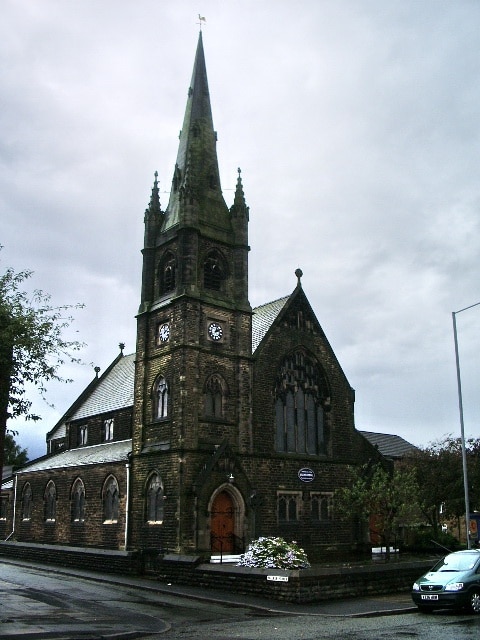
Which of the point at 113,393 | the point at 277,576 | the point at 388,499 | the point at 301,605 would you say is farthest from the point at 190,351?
the point at 113,393

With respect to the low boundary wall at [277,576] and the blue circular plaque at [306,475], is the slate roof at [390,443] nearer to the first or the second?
the blue circular plaque at [306,475]

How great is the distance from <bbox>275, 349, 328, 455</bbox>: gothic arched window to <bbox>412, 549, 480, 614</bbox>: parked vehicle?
16.5 m

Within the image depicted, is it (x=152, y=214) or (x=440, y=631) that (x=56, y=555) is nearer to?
(x=152, y=214)

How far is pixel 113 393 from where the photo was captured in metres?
47.0

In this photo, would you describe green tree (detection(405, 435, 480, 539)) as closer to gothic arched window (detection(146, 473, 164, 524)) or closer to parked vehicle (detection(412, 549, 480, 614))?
gothic arched window (detection(146, 473, 164, 524))

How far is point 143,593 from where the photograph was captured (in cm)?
2416

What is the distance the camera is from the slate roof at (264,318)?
37.7 metres

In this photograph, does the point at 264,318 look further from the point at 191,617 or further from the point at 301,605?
the point at 191,617

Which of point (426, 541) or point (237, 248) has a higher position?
point (237, 248)

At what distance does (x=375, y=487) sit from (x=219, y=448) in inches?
287

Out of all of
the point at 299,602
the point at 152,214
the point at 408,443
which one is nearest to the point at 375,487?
the point at 299,602

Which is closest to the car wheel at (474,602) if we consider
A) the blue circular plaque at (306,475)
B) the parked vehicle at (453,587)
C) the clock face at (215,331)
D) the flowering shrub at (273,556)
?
the parked vehicle at (453,587)

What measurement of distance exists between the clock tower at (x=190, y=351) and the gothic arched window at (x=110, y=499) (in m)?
2.72

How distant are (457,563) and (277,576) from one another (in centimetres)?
545
